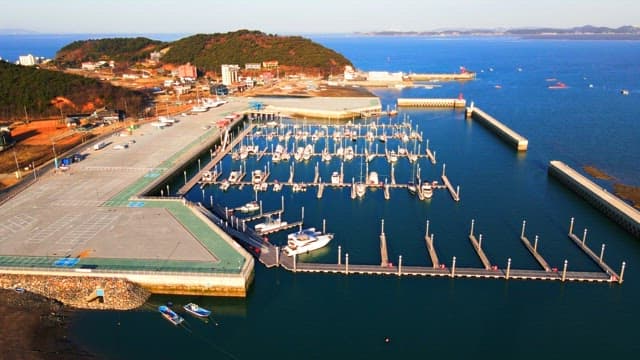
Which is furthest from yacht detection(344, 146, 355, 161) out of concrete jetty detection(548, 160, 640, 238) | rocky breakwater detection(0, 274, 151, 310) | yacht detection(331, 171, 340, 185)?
rocky breakwater detection(0, 274, 151, 310)

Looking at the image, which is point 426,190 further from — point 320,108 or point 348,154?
point 320,108

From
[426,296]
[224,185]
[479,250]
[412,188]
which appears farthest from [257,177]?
[426,296]

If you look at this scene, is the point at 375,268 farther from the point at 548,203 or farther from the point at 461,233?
the point at 548,203

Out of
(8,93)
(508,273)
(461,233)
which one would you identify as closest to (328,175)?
(461,233)

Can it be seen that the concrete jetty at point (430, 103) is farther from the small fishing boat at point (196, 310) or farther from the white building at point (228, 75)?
the small fishing boat at point (196, 310)

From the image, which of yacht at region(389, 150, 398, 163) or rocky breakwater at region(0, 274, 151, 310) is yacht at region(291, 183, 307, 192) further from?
rocky breakwater at region(0, 274, 151, 310)
